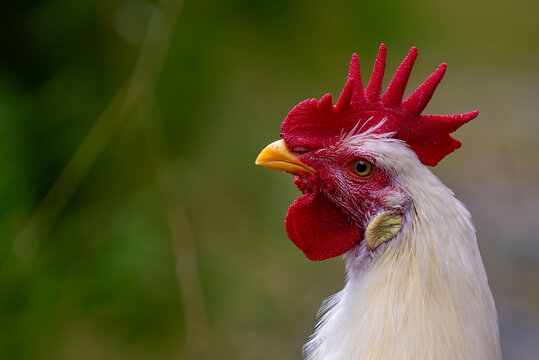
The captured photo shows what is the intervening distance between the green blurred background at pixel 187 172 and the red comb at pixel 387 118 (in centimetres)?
216

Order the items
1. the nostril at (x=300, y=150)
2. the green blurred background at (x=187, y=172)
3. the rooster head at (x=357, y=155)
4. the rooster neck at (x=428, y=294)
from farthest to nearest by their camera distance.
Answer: the green blurred background at (x=187, y=172) → the nostril at (x=300, y=150) → the rooster head at (x=357, y=155) → the rooster neck at (x=428, y=294)

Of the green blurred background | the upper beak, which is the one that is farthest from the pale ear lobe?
the green blurred background

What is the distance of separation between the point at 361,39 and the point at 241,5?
88 cm

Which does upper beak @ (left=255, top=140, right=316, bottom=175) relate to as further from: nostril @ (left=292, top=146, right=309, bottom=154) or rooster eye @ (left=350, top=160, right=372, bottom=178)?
rooster eye @ (left=350, top=160, right=372, bottom=178)

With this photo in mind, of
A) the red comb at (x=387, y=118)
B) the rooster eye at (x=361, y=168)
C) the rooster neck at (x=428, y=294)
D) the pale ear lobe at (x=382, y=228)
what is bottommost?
the rooster neck at (x=428, y=294)

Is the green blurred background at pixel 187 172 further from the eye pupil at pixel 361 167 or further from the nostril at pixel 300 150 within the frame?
the eye pupil at pixel 361 167

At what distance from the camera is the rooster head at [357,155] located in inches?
65.8

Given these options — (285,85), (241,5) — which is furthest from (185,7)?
(285,85)

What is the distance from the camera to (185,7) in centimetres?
381

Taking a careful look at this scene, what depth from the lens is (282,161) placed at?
178cm

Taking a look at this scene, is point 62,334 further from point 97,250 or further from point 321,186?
point 321,186

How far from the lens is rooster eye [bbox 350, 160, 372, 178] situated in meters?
1.70

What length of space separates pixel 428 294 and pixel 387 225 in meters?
0.22

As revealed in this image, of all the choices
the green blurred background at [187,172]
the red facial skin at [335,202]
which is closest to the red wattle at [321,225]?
the red facial skin at [335,202]
